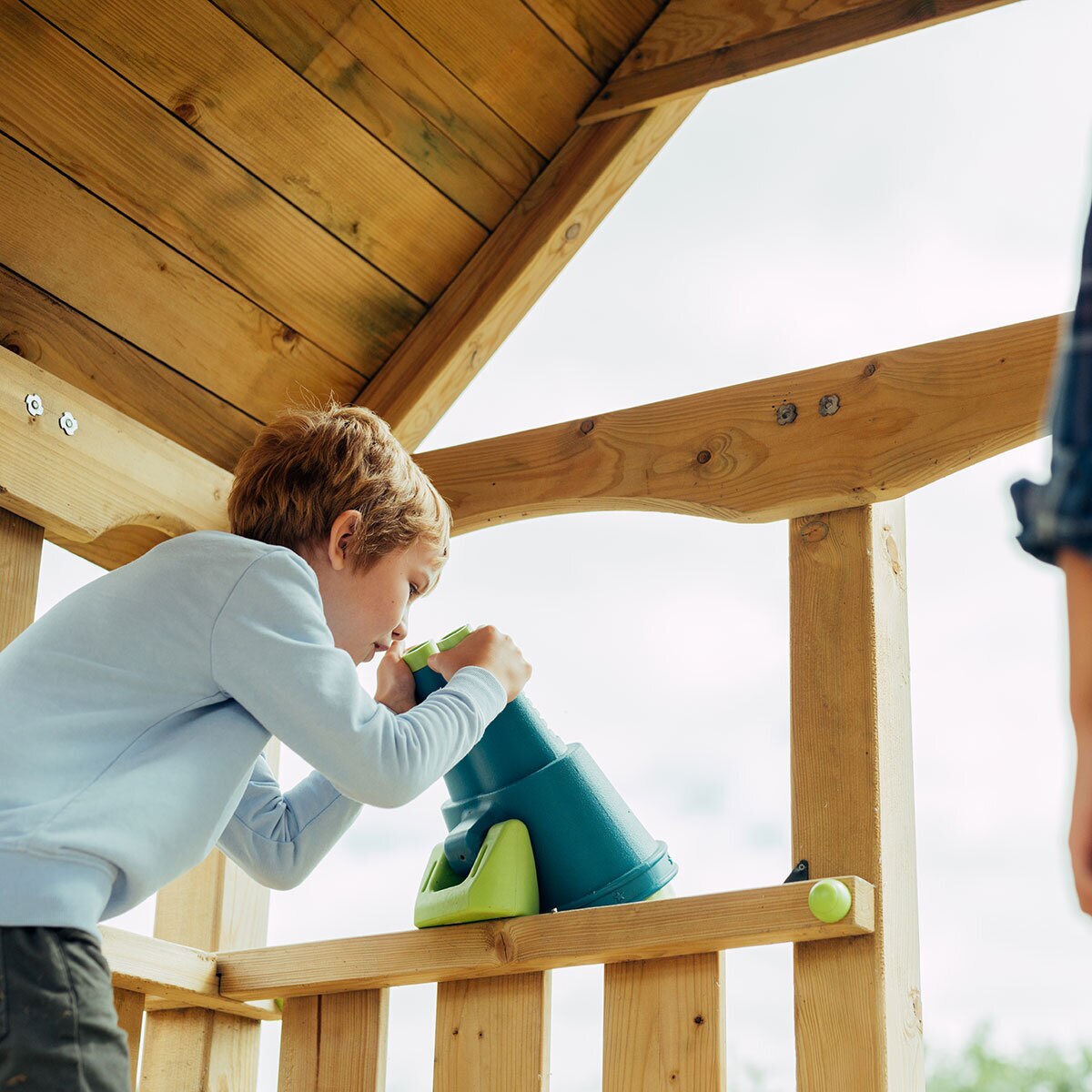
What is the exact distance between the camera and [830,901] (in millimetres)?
1354

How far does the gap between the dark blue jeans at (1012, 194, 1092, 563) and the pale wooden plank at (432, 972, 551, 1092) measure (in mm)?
1273

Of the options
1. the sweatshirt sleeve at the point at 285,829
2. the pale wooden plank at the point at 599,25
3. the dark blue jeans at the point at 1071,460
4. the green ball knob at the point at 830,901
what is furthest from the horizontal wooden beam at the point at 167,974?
the dark blue jeans at the point at 1071,460

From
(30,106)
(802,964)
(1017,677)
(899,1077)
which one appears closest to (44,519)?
(30,106)

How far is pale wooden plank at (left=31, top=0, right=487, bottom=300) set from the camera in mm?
1617

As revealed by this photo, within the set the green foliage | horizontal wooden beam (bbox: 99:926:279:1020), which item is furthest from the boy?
the green foliage

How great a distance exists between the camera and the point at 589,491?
1.72 m

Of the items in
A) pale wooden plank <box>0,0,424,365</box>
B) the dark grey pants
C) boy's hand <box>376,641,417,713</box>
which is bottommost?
the dark grey pants

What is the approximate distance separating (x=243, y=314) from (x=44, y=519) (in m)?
0.39

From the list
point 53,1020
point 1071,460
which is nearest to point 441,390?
point 53,1020

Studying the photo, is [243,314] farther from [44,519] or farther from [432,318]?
[44,519]

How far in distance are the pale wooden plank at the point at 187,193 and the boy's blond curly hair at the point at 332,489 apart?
14.7 inches

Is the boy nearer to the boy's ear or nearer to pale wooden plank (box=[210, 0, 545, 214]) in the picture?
the boy's ear

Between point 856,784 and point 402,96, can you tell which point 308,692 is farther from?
point 402,96

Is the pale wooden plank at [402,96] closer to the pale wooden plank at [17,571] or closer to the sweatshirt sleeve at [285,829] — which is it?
the pale wooden plank at [17,571]
